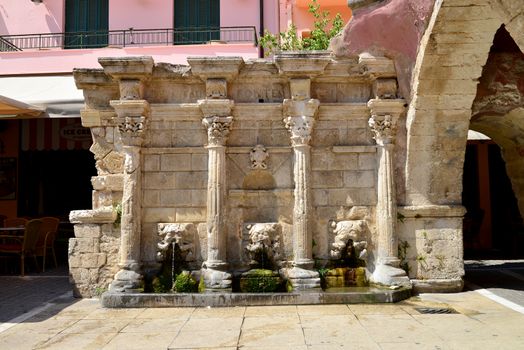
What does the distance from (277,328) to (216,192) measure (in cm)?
221

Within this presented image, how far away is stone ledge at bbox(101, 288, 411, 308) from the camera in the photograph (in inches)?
234

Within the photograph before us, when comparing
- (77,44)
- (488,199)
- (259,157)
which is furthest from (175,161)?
(488,199)

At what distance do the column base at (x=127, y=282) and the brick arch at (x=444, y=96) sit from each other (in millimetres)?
3857

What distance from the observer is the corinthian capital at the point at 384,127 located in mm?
6609

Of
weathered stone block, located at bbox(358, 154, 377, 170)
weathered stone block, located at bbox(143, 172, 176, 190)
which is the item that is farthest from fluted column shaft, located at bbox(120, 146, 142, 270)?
weathered stone block, located at bbox(358, 154, 377, 170)

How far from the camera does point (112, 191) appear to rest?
6.80m

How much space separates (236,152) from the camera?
6742 mm

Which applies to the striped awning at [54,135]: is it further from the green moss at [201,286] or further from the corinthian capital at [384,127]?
the corinthian capital at [384,127]

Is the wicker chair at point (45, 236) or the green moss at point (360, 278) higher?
the wicker chair at point (45, 236)

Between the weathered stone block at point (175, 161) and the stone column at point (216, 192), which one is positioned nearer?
the stone column at point (216, 192)

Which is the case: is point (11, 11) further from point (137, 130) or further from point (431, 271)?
point (431, 271)

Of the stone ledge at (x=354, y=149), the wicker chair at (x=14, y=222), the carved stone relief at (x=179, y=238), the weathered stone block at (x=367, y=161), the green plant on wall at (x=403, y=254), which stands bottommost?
the green plant on wall at (x=403, y=254)

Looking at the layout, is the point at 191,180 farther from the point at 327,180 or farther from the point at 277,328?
the point at 277,328

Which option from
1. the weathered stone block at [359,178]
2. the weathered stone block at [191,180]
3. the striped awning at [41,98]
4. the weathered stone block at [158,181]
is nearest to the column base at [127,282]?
the weathered stone block at [158,181]
